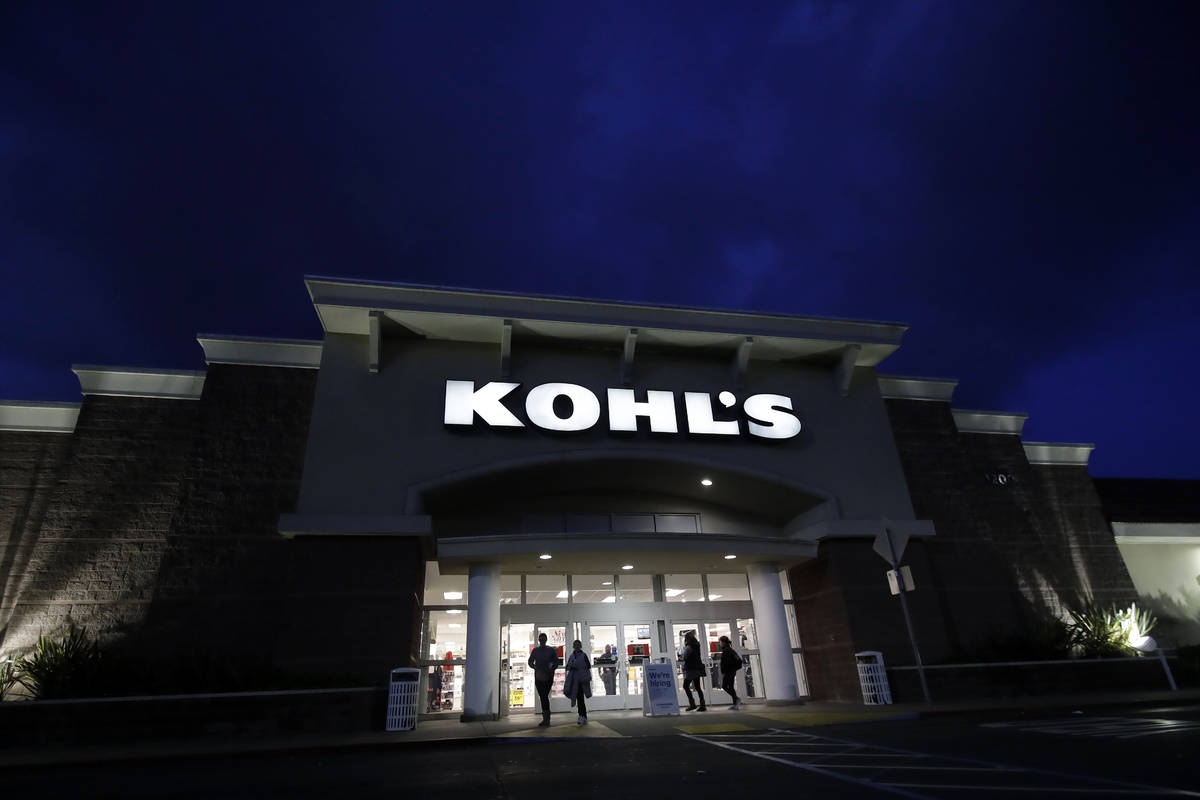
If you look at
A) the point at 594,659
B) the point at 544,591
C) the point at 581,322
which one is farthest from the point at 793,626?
the point at 581,322

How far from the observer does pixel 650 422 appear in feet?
56.4

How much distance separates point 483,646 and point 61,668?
8067 mm

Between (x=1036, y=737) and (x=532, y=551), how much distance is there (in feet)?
32.0

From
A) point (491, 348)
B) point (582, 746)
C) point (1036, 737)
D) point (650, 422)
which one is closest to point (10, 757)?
point (582, 746)

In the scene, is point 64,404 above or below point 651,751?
above

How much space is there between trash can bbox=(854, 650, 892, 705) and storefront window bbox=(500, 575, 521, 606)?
28.8 feet

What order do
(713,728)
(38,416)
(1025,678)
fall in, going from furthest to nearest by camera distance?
(38,416) < (1025,678) < (713,728)

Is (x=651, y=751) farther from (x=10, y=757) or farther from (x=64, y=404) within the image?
(x=64, y=404)

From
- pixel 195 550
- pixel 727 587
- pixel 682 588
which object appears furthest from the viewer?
pixel 727 587

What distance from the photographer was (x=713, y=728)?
35.9 ft

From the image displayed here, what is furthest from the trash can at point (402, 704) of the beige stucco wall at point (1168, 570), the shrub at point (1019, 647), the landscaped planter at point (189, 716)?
the beige stucco wall at point (1168, 570)

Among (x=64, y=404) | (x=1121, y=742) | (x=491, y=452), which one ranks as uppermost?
(x=64, y=404)

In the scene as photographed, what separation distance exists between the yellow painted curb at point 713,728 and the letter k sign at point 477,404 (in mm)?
8116

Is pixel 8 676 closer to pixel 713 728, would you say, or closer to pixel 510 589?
pixel 510 589
